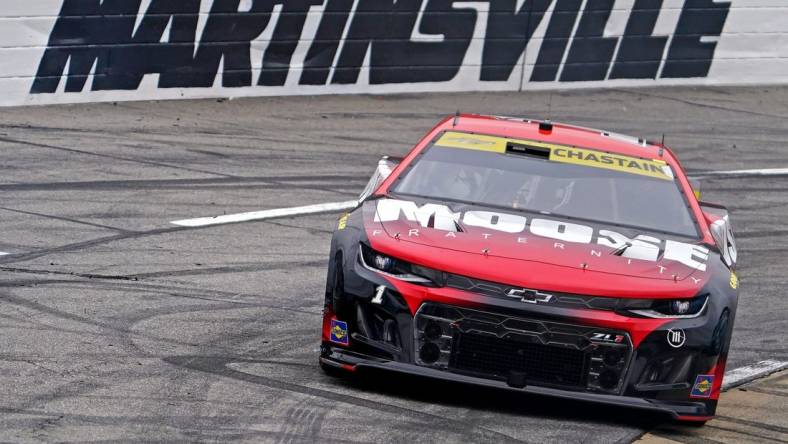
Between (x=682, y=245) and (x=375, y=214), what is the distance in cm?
157

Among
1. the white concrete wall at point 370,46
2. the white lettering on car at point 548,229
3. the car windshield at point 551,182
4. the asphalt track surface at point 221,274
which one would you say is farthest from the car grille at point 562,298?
the white concrete wall at point 370,46

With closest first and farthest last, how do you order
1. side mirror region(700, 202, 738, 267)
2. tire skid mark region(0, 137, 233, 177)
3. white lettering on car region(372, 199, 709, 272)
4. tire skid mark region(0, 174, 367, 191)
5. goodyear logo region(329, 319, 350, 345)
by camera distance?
goodyear logo region(329, 319, 350, 345), white lettering on car region(372, 199, 709, 272), side mirror region(700, 202, 738, 267), tire skid mark region(0, 174, 367, 191), tire skid mark region(0, 137, 233, 177)

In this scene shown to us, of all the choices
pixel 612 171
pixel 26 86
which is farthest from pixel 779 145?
pixel 612 171

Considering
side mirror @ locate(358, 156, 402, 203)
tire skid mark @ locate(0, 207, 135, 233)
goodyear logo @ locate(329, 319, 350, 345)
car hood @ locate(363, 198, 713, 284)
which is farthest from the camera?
tire skid mark @ locate(0, 207, 135, 233)

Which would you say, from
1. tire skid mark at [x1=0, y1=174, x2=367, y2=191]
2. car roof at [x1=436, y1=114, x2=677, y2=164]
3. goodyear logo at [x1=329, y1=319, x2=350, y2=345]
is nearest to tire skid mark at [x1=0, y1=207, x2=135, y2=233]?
tire skid mark at [x1=0, y1=174, x2=367, y2=191]

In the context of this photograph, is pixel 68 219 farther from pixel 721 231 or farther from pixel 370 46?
pixel 370 46

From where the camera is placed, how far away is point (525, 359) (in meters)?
6.77

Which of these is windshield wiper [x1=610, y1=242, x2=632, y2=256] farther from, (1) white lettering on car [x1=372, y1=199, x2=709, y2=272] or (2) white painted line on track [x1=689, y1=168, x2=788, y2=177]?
(2) white painted line on track [x1=689, y1=168, x2=788, y2=177]

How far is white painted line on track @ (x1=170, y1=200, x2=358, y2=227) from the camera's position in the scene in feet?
37.6

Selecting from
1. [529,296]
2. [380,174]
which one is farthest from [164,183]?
[529,296]

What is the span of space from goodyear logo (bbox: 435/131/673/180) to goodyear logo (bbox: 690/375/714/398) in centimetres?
163

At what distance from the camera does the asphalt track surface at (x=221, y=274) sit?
6.66m

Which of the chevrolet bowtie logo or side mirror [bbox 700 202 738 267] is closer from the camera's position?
the chevrolet bowtie logo

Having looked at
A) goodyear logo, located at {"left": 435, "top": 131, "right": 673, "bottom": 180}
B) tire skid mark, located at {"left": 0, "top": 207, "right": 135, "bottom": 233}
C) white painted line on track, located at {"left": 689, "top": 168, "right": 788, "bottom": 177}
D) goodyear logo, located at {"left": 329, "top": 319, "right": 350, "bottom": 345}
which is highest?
goodyear logo, located at {"left": 435, "top": 131, "right": 673, "bottom": 180}
